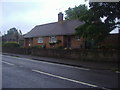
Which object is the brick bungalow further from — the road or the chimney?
the road

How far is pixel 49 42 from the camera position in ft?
129

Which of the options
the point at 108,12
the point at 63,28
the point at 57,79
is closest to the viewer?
the point at 57,79

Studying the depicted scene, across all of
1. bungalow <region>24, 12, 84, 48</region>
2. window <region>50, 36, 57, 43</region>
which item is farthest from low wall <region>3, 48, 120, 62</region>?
window <region>50, 36, 57, 43</region>

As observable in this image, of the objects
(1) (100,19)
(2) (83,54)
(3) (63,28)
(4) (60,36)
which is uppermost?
(3) (63,28)

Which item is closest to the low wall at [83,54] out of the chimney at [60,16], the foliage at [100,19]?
the foliage at [100,19]

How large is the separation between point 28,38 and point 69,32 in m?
16.2

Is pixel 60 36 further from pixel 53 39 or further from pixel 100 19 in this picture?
pixel 100 19

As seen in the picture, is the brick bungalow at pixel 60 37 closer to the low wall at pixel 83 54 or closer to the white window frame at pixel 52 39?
the white window frame at pixel 52 39

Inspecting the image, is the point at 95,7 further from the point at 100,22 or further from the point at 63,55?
the point at 63,55

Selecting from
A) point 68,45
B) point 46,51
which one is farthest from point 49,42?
point 46,51

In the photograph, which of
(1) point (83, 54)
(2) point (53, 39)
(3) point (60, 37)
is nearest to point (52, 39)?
(2) point (53, 39)

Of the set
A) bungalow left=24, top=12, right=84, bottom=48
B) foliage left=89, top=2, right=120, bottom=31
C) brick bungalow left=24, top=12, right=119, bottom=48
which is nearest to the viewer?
foliage left=89, top=2, right=120, bottom=31

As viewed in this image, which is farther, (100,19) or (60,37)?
(60,37)

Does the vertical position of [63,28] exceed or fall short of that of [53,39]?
it exceeds it
